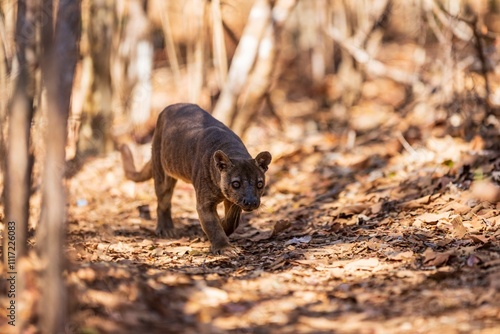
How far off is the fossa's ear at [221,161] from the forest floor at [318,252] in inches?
35.3

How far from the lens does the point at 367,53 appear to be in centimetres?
1481

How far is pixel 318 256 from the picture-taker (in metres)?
7.01

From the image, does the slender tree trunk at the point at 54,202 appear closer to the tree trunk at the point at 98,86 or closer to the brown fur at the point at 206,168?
the brown fur at the point at 206,168

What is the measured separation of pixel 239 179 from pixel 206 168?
0.59 meters

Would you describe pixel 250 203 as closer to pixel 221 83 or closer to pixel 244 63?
pixel 244 63

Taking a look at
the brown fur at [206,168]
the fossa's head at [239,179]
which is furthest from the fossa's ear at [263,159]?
the fossa's head at [239,179]

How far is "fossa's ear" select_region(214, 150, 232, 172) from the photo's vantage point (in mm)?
7977

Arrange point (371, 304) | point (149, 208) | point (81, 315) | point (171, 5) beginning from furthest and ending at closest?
1. point (171, 5)
2. point (149, 208)
3. point (371, 304)
4. point (81, 315)

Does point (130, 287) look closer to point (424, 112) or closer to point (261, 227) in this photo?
point (261, 227)

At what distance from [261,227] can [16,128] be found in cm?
456

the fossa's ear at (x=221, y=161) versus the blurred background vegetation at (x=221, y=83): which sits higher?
the blurred background vegetation at (x=221, y=83)

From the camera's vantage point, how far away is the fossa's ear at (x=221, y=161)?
7977 mm

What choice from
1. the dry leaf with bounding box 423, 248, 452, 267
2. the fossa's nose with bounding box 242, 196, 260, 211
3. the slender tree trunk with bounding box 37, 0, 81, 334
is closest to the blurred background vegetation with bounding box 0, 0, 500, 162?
the slender tree trunk with bounding box 37, 0, 81, 334

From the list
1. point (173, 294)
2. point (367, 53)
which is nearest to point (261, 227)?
point (173, 294)
